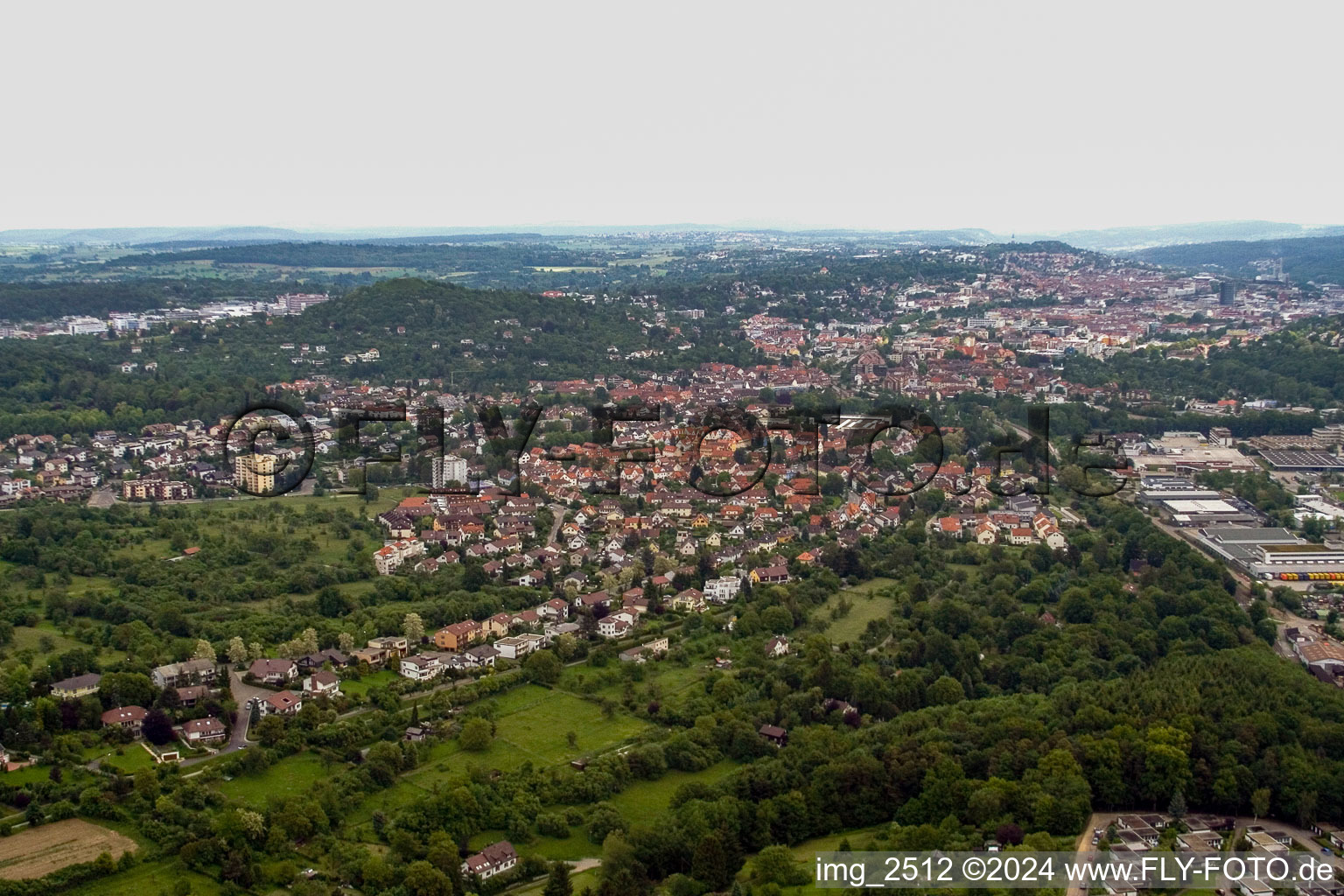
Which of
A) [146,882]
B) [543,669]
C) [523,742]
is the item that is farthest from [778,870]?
[543,669]

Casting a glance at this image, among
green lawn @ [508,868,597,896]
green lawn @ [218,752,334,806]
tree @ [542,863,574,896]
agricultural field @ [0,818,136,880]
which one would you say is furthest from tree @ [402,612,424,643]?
tree @ [542,863,574,896]

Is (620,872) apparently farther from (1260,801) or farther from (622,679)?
(1260,801)

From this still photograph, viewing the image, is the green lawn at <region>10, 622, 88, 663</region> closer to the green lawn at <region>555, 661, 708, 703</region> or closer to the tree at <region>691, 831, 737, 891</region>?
the green lawn at <region>555, 661, 708, 703</region>

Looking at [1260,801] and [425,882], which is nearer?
[425,882]

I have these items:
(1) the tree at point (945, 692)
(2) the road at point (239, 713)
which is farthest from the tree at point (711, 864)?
(2) the road at point (239, 713)

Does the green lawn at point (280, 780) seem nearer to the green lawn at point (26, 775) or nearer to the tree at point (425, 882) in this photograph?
the green lawn at point (26, 775)

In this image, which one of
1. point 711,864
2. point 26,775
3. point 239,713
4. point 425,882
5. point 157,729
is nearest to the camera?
point 425,882

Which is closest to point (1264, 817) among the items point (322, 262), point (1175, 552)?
→ point (1175, 552)
